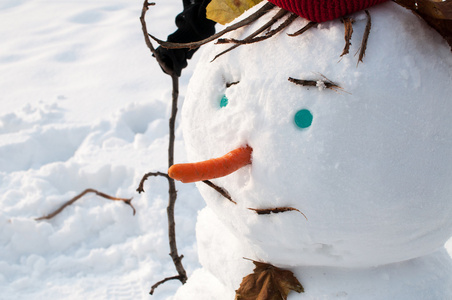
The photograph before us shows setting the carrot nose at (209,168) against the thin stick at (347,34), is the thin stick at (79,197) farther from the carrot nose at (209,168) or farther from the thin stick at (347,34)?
the thin stick at (347,34)

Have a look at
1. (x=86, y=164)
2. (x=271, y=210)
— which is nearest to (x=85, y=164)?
(x=86, y=164)

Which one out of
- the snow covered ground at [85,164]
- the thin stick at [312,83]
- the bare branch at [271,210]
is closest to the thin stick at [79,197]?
the snow covered ground at [85,164]

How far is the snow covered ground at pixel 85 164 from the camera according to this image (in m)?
1.56

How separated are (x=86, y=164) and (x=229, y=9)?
1.30 meters

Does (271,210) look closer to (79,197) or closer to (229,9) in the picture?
(229,9)

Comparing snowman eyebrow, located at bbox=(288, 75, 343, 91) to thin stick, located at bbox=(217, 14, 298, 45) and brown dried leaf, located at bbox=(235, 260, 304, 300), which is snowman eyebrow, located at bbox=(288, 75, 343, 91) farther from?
brown dried leaf, located at bbox=(235, 260, 304, 300)

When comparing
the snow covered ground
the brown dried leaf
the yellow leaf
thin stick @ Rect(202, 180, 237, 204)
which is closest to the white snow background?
the snow covered ground

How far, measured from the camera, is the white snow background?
1.56 metres

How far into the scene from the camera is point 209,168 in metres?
0.72

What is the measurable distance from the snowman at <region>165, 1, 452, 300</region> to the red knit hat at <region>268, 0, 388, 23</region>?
15 mm

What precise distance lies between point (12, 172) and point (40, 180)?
20 cm

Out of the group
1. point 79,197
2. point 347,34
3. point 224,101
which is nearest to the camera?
point 347,34

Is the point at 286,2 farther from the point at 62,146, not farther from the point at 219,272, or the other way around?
the point at 62,146

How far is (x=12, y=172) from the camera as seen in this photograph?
1956mm
